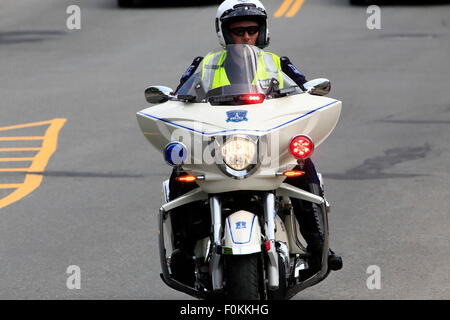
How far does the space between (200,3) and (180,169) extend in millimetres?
20966

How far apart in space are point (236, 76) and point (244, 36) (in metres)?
0.91

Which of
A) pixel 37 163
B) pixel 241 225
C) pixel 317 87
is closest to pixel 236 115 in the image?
pixel 241 225

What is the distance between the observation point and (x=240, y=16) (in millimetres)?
8289

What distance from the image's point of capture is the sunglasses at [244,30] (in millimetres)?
8422

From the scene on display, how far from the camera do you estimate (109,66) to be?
69.3 ft

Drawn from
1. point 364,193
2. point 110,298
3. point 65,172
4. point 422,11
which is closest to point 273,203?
point 110,298

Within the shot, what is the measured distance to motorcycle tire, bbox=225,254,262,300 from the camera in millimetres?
7070

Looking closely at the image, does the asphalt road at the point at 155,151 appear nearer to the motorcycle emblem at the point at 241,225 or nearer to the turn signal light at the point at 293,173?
the turn signal light at the point at 293,173

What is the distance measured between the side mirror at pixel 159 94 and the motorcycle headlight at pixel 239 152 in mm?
898

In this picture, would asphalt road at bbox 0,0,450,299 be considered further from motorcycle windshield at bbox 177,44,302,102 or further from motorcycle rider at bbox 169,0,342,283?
motorcycle windshield at bbox 177,44,302,102

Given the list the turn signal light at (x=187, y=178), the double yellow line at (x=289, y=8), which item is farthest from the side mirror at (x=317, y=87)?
the double yellow line at (x=289, y=8)

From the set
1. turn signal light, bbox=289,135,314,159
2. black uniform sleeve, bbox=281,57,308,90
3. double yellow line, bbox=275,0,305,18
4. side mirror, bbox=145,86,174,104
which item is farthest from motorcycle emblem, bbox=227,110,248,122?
double yellow line, bbox=275,0,305,18

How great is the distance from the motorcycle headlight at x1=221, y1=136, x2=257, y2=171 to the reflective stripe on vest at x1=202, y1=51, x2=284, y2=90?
0.59 meters

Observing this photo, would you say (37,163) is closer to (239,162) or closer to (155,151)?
(155,151)
